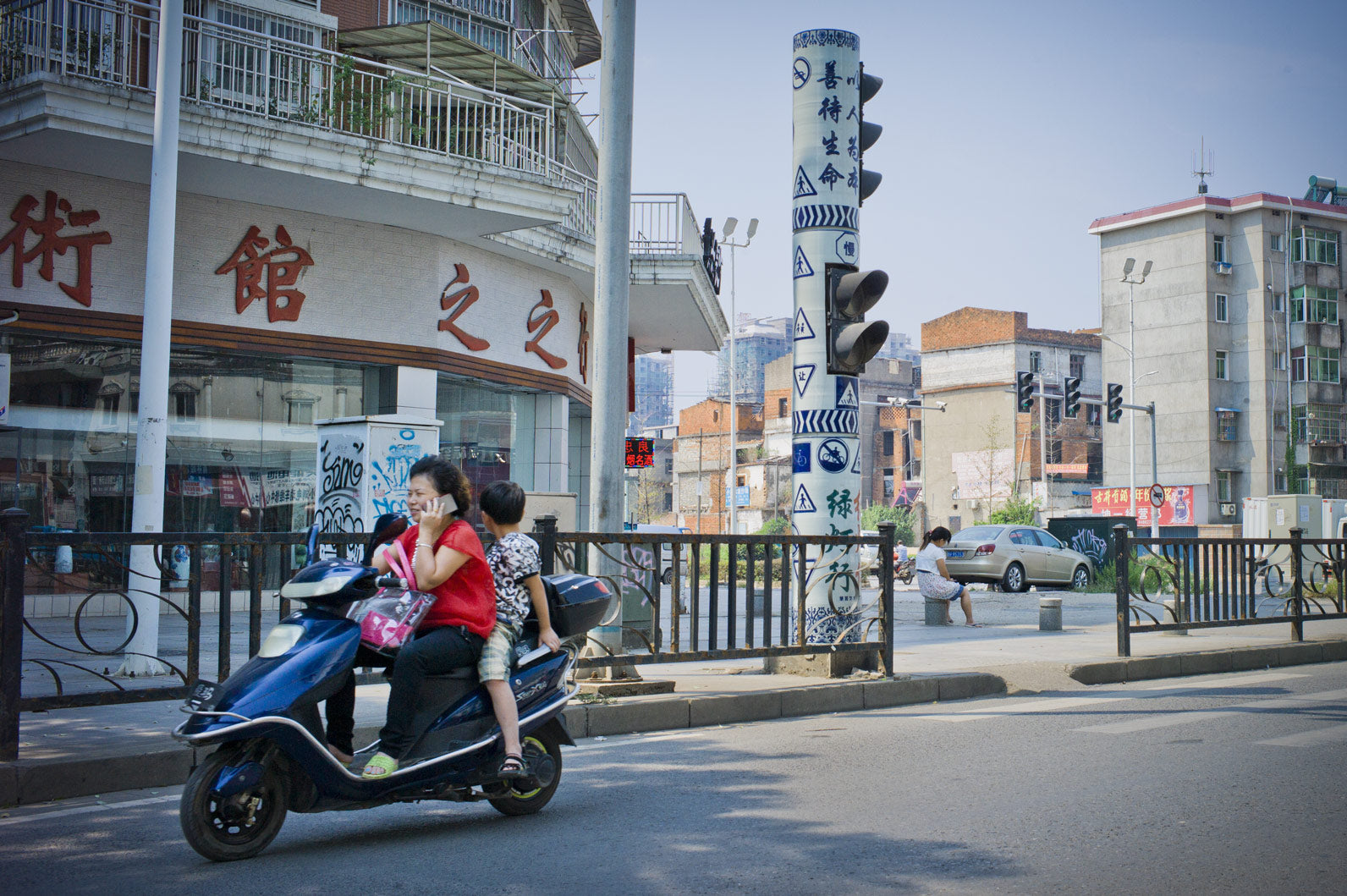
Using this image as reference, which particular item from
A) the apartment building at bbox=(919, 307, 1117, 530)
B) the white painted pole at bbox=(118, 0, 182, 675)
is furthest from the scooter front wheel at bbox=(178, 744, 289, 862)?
the apartment building at bbox=(919, 307, 1117, 530)

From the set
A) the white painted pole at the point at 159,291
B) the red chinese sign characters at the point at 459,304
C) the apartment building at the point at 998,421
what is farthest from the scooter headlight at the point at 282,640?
the apartment building at the point at 998,421

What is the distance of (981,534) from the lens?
2728 centimetres

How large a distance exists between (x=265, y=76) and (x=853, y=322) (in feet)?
27.7

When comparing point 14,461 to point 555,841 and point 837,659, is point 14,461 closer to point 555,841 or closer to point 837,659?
point 837,659

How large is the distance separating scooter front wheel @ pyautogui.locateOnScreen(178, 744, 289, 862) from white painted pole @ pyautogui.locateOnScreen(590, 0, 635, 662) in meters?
4.30

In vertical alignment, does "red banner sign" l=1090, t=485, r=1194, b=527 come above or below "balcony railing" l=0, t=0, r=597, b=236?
below

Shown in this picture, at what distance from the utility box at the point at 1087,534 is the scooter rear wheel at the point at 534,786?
27505 mm

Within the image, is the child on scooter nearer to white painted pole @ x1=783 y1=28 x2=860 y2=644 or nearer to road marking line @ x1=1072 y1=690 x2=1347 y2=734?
road marking line @ x1=1072 y1=690 x2=1347 y2=734

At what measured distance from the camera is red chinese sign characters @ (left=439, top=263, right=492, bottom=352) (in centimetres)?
1591

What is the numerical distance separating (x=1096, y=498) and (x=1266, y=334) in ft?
35.6

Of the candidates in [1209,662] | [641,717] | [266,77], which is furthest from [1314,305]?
[641,717]

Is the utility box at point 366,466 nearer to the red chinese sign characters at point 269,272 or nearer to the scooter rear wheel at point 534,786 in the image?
the red chinese sign characters at point 269,272

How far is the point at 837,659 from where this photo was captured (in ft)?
32.0

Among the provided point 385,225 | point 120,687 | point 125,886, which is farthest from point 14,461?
point 125,886
